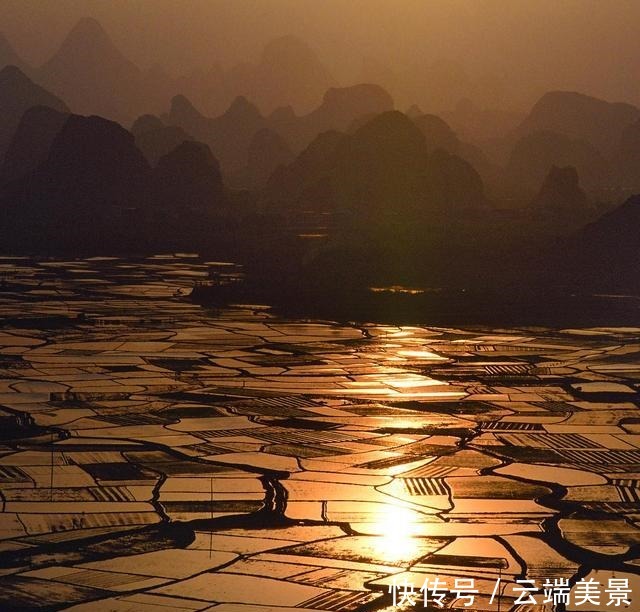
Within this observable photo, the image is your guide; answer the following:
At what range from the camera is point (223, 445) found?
990 centimetres

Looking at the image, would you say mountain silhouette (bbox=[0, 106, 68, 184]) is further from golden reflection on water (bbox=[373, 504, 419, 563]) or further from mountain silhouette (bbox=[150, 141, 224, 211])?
golden reflection on water (bbox=[373, 504, 419, 563])

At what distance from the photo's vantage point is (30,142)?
6718 inches

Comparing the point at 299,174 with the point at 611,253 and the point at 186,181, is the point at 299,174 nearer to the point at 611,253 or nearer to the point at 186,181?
the point at 186,181

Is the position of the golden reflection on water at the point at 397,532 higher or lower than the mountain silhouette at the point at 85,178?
lower

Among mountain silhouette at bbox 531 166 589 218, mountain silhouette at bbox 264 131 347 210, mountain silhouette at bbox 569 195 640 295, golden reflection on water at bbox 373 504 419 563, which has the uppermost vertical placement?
mountain silhouette at bbox 264 131 347 210

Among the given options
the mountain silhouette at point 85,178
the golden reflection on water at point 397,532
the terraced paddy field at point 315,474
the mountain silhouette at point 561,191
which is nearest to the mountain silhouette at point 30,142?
the mountain silhouette at point 85,178

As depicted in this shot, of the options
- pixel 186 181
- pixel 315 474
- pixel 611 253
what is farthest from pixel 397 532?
pixel 186 181

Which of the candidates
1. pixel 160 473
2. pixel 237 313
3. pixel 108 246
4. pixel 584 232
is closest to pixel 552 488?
pixel 160 473

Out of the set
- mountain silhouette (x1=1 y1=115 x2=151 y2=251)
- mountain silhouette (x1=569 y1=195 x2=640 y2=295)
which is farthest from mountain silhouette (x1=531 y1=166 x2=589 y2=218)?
mountain silhouette (x1=569 y1=195 x2=640 y2=295)

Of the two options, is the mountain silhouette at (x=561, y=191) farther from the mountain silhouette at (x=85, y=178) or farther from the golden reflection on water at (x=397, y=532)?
the golden reflection on water at (x=397, y=532)

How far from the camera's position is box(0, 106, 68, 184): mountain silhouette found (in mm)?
167375

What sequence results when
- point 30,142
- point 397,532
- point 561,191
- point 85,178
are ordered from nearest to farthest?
point 397,532 < point 561,191 < point 85,178 < point 30,142

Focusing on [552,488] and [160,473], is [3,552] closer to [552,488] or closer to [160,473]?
[160,473]

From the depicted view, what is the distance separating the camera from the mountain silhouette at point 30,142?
6590 inches
